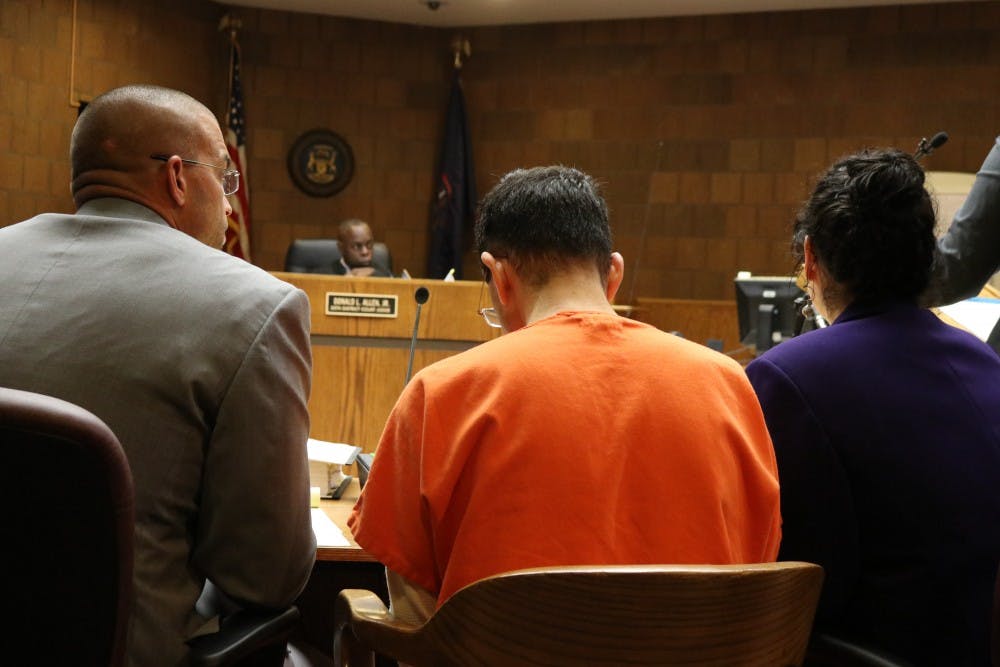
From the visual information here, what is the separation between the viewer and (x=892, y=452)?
5.10ft

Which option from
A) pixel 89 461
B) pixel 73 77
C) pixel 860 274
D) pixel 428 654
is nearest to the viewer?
pixel 89 461

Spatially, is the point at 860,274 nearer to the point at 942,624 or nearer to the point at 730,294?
the point at 942,624

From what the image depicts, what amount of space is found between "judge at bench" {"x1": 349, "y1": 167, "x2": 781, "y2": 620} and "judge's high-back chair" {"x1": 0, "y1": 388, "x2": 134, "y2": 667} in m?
0.33

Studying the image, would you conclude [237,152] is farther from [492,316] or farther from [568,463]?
[568,463]

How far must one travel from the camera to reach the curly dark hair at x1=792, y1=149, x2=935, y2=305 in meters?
1.66

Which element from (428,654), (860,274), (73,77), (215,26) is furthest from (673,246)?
(428,654)

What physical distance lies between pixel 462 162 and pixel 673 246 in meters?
1.85

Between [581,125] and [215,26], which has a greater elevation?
[215,26]

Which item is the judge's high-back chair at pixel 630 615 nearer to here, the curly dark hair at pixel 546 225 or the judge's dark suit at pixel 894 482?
the judge's dark suit at pixel 894 482

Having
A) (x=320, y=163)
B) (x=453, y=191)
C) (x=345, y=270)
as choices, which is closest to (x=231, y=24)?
(x=320, y=163)

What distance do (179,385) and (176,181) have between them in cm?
48

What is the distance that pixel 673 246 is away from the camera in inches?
332

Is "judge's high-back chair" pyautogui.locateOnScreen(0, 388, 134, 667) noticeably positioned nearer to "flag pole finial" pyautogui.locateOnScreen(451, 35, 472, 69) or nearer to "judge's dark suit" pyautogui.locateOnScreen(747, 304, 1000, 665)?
"judge's dark suit" pyautogui.locateOnScreen(747, 304, 1000, 665)

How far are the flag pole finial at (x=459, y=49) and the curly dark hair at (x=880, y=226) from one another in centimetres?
724
